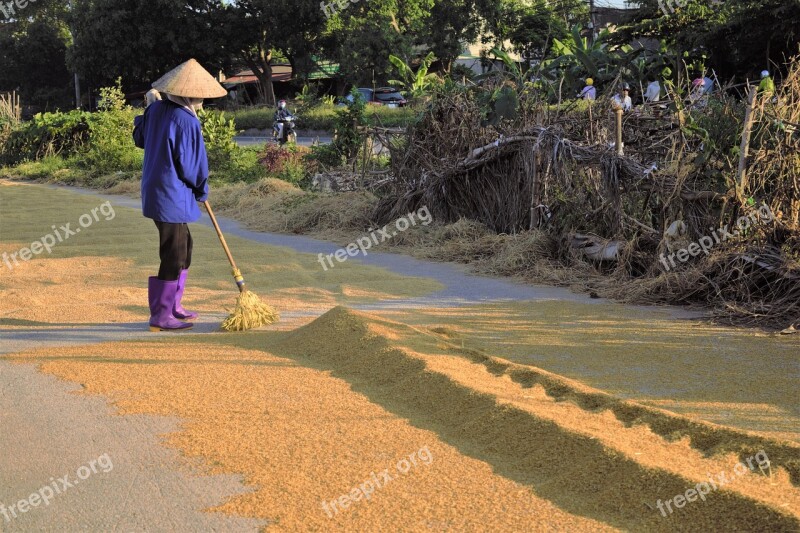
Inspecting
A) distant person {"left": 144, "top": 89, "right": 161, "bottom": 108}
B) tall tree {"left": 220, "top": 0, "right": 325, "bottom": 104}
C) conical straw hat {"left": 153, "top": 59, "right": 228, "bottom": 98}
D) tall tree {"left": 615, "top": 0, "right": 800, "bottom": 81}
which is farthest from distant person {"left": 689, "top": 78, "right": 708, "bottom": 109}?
tall tree {"left": 220, "top": 0, "right": 325, "bottom": 104}

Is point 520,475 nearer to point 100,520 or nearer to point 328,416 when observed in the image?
point 328,416

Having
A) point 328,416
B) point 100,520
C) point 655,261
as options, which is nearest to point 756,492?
point 328,416

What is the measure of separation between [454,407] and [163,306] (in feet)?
9.54

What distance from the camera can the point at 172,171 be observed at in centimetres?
653

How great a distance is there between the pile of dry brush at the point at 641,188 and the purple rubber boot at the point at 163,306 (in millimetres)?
3574

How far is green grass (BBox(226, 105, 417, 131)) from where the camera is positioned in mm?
28750

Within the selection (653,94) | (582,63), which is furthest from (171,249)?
(582,63)

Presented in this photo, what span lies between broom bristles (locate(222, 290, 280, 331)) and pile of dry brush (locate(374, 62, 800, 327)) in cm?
292

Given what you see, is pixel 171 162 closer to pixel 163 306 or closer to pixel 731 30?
pixel 163 306

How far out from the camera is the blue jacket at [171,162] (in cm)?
650

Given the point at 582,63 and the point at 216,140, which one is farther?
the point at 216,140

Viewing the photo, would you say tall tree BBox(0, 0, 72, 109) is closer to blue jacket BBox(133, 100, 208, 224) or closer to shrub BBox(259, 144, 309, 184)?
shrub BBox(259, 144, 309, 184)

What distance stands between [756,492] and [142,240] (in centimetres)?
912

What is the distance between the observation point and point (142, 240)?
36.5ft
